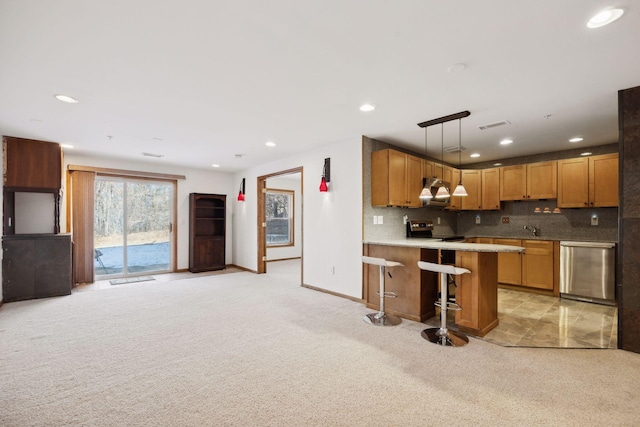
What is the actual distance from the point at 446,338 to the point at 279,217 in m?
6.64

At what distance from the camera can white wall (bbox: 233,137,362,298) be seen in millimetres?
4520

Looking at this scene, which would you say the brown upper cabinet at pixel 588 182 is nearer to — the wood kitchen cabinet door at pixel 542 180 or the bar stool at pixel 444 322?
the wood kitchen cabinet door at pixel 542 180

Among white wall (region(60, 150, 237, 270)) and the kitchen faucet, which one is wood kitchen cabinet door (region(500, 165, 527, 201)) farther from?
white wall (region(60, 150, 237, 270))

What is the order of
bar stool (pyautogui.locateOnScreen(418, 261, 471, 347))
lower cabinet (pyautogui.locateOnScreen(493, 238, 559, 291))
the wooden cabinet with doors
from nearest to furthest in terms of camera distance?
bar stool (pyautogui.locateOnScreen(418, 261, 471, 347)), lower cabinet (pyautogui.locateOnScreen(493, 238, 559, 291)), the wooden cabinet with doors

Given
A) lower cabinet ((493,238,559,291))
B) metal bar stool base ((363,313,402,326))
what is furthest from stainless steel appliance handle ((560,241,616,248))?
metal bar stool base ((363,313,402,326))

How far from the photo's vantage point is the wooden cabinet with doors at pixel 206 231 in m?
6.96

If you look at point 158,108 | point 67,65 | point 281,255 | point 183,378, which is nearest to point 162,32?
point 67,65

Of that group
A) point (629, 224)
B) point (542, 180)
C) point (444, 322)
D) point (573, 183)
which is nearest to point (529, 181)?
point (542, 180)

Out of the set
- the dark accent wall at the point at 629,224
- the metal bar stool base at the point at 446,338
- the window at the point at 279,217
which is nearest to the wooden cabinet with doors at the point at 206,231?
the window at the point at 279,217

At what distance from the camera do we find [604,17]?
1830 mm

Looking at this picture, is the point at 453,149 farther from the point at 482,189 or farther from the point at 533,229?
the point at 533,229

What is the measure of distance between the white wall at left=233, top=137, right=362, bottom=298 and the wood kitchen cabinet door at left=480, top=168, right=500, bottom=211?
10.2ft

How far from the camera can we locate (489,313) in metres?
3.36

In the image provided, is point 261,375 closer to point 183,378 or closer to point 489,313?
point 183,378
